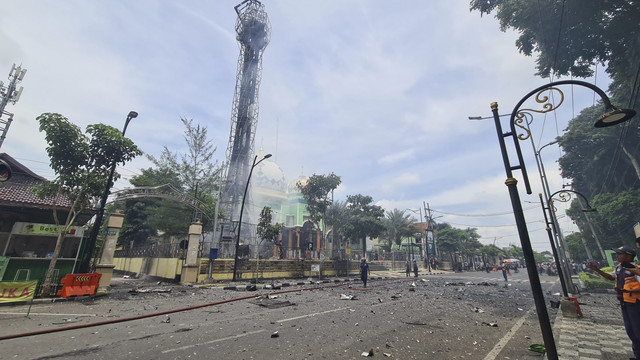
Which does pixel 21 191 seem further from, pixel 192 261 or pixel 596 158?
pixel 596 158

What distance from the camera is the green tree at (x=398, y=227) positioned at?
4926 cm

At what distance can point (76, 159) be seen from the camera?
40.3 feet

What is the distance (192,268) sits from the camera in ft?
57.4

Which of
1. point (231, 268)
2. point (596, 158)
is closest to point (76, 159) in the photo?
point (231, 268)

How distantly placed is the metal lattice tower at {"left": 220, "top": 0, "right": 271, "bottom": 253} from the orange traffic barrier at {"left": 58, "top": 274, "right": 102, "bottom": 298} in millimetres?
30814

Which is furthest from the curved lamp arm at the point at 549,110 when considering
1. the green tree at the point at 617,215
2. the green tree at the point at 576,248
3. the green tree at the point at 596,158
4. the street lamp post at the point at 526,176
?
the green tree at the point at 576,248

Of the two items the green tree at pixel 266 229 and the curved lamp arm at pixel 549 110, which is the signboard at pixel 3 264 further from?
the curved lamp arm at pixel 549 110

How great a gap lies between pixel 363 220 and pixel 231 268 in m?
23.2

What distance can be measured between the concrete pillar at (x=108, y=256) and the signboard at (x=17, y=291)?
3034 millimetres

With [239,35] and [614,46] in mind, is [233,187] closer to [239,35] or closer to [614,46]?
[239,35]

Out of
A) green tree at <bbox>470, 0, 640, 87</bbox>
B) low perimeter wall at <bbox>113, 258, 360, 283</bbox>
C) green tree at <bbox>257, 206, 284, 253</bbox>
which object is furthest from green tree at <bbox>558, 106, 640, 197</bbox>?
green tree at <bbox>257, 206, 284, 253</bbox>

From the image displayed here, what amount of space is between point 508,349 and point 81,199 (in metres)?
17.0

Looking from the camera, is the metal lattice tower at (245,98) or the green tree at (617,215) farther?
the metal lattice tower at (245,98)

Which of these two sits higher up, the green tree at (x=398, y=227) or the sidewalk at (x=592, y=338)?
the green tree at (x=398, y=227)
